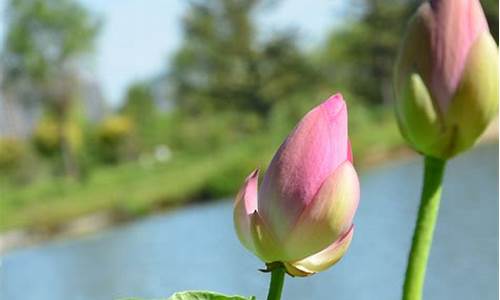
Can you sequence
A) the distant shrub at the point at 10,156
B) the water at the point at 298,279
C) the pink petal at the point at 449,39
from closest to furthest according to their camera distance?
the pink petal at the point at 449,39
the water at the point at 298,279
the distant shrub at the point at 10,156

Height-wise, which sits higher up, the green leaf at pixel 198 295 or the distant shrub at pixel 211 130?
the distant shrub at pixel 211 130

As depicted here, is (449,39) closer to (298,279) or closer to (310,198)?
(310,198)

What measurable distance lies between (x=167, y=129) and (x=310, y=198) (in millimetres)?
15996

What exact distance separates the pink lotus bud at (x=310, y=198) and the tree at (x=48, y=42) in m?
14.2

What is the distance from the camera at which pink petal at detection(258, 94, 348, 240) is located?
0.21 m

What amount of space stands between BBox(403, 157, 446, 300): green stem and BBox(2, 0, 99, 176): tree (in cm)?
1421

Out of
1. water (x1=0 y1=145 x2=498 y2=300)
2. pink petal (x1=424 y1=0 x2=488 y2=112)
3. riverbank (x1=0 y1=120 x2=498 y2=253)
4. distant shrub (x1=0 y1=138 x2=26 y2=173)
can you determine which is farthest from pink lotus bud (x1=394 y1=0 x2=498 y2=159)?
distant shrub (x1=0 y1=138 x2=26 y2=173)

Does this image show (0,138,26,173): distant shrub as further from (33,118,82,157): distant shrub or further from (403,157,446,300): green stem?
(403,157,446,300): green stem

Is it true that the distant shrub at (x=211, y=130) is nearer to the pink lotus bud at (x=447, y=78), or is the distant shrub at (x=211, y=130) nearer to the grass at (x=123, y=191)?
the grass at (x=123, y=191)

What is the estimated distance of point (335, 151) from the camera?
21cm

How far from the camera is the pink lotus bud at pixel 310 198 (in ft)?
0.67

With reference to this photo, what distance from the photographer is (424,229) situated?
0.68 ft

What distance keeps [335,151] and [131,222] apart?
8.35 meters

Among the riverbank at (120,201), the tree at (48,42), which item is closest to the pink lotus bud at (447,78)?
the riverbank at (120,201)
